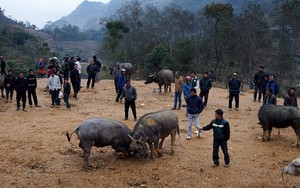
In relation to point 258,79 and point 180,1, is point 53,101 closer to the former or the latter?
point 258,79

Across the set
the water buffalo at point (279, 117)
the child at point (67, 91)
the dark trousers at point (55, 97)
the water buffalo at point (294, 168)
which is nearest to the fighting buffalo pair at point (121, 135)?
the water buffalo at point (294, 168)

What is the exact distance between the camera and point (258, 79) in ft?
62.0

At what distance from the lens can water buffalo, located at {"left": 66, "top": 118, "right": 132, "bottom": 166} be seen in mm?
9711

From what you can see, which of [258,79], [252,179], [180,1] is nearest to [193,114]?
[252,179]

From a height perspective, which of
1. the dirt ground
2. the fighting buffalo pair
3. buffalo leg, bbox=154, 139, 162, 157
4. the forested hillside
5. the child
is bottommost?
the dirt ground

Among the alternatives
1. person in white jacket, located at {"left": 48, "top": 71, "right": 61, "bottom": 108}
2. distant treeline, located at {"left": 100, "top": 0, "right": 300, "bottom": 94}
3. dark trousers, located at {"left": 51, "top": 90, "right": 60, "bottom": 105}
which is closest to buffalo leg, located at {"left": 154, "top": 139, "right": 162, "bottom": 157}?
person in white jacket, located at {"left": 48, "top": 71, "right": 61, "bottom": 108}

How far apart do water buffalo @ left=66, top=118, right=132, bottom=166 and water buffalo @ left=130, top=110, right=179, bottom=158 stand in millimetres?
269

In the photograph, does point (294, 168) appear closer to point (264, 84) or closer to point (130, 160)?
point (130, 160)

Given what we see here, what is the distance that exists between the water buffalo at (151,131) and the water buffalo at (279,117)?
11.7ft

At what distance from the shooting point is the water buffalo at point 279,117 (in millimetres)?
11773

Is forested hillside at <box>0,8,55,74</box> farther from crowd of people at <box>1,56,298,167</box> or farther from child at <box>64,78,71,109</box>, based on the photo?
child at <box>64,78,71,109</box>

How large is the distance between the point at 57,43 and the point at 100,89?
3088 inches

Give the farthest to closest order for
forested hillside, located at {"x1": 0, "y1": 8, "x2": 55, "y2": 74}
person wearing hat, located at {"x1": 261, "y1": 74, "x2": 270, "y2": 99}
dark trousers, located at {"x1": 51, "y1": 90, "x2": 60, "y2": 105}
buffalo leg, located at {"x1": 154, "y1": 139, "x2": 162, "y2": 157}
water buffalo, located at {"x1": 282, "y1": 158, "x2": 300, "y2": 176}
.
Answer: forested hillside, located at {"x1": 0, "y1": 8, "x2": 55, "y2": 74} → person wearing hat, located at {"x1": 261, "y1": 74, "x2": 270, "y2": 99} → dark trousers, located at {"x1": 51, "y1": 90, "x2": 60, "y2": 105} → buffalo leg, located at {"x1": 154, "y1": 139, "x2": 162, "y2": 157} → water buffalo, located at {"x1": 282, "y1": 158, "x2": 300, "y2": 176}

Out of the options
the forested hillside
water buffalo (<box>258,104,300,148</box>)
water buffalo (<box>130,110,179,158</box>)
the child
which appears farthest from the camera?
the forested hillside
